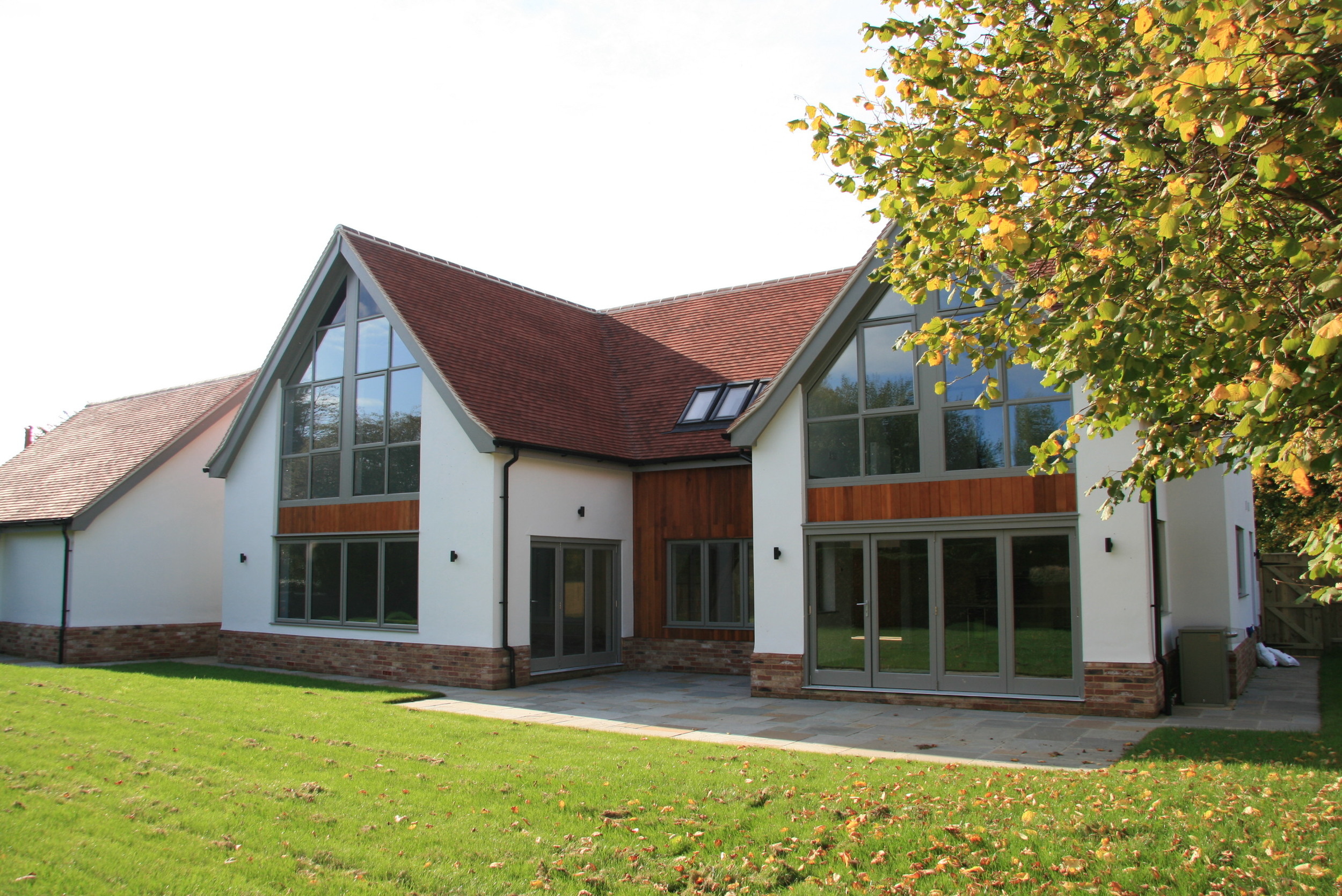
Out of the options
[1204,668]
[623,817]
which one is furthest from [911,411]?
[623,817]

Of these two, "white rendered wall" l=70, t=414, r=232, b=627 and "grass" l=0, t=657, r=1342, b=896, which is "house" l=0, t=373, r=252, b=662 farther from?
"grass" l=0, t=657, r=1342, b=896

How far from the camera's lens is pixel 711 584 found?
56.8 feet

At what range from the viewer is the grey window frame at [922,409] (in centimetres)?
1255

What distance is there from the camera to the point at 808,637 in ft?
44.7

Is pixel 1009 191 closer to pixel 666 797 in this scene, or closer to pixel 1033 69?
pixel 1033 69

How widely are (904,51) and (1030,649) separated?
7927 mm

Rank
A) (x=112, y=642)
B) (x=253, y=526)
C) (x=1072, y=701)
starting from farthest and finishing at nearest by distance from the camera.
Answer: (x=112, y=642), (x=253, y=526), (x=1072, y=701)

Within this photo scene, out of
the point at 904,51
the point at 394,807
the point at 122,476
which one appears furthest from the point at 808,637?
the point at 122,476

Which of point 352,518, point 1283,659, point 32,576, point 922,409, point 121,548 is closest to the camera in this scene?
point 922,409

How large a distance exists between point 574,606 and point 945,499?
22.4 feet

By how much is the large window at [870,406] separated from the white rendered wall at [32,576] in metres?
15.1

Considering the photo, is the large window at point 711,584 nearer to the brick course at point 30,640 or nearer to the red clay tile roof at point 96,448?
the red clay tile roof at point 96,448

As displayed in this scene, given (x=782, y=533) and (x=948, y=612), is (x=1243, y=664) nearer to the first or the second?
(x=948, y=612)

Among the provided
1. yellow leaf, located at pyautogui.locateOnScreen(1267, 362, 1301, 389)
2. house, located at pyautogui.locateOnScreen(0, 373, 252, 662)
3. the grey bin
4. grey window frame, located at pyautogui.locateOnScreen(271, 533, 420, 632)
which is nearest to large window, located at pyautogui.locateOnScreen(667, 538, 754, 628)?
grey window frame, located at pyautogui.locateOnScreen(271, 533, 420, 632)
